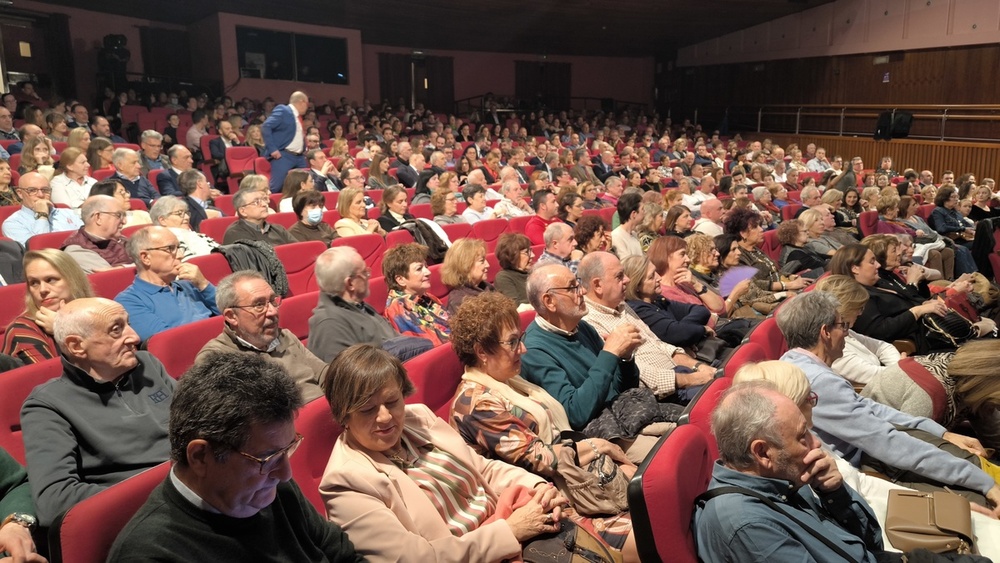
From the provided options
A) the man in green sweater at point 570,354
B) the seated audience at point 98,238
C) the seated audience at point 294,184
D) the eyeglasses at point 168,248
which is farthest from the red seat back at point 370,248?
the man in green sweater at point 570,354

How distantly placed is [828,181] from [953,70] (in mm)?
4370

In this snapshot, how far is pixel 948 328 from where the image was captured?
326 cm

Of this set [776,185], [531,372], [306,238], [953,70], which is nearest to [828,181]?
[776,185]

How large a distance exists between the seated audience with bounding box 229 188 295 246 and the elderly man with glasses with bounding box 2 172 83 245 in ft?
2.87

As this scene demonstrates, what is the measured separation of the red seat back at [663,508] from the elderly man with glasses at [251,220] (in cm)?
290

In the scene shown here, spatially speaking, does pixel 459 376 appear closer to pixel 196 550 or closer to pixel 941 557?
pixel 196 550

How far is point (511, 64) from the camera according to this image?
51.5 ft

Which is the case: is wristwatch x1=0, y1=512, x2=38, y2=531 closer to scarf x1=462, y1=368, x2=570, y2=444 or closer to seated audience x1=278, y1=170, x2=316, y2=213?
scarf x1=462, y1=368, x2=570, y2=444

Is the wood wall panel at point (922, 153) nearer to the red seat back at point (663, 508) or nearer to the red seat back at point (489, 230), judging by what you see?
the red seat back at point (489, 230)

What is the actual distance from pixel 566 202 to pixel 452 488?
11.4 ft

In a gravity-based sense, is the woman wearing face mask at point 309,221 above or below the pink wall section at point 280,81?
below

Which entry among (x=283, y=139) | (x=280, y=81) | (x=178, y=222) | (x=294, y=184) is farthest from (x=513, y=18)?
(x=178, y=222)

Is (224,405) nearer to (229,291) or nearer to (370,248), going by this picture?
(229,291)

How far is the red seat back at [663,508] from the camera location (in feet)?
4.37
